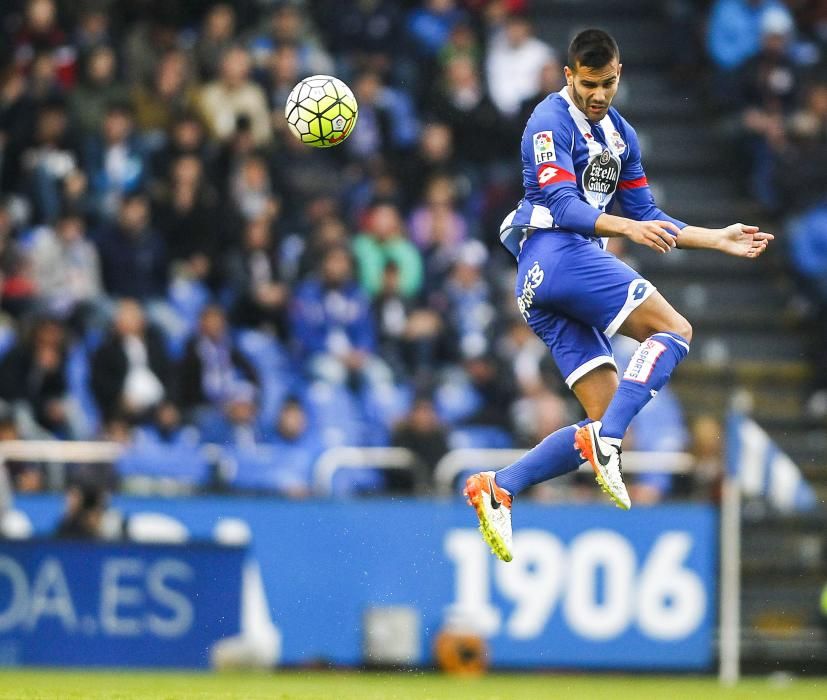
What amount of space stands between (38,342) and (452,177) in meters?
4.99

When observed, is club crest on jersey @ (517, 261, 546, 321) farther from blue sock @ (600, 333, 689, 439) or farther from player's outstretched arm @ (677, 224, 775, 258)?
player's outstretched arm @ (677, 224, 775, 258)

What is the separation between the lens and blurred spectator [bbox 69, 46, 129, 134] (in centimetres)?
1825

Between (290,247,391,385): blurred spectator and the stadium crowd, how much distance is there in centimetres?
2

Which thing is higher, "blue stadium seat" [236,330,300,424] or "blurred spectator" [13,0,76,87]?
"blurred spectator" [13,0,76,87]

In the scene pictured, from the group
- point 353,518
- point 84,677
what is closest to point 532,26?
point 353,518

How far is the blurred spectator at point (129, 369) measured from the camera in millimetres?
16234

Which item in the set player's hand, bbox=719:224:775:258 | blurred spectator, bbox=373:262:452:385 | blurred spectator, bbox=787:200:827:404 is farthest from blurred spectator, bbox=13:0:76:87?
player's hand, bbox=719:224:775:258

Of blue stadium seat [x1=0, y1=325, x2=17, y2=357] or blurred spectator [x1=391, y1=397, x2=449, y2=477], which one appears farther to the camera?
blue stadium seat [x1=0, y1=325, x2=17, y2=357]

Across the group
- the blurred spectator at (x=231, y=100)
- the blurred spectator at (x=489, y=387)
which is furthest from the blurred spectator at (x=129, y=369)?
the blurred spectator at (x=231, y=100)

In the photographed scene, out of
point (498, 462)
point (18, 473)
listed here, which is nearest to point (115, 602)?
point (18, 473)

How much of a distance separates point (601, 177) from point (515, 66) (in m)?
9.68

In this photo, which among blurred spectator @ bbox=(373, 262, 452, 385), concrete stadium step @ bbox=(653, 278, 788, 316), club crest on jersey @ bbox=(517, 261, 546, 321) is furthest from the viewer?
concrete stadium step @ bbox=(653, 278, 788, 316)

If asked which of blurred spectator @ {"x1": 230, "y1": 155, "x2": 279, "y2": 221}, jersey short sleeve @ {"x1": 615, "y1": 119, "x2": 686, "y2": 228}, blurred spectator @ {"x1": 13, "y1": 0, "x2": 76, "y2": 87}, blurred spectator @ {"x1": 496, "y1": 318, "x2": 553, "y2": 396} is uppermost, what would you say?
blurred spectator @ {"x1": 13, "y1": 0, "x2": 76, "y2": 87}

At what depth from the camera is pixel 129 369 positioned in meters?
16.4
